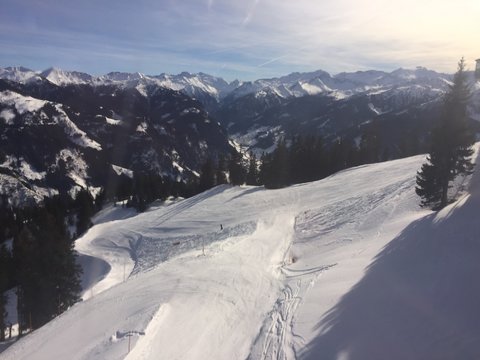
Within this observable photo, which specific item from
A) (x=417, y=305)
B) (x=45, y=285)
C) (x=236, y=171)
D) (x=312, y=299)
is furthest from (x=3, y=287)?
(x=236, y=171)

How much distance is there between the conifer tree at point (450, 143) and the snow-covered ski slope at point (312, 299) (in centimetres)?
193

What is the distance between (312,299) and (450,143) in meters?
17.6

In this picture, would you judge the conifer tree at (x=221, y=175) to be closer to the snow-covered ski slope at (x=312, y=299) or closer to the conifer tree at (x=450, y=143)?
the snow-covered ski slope at (x=312, y=299)

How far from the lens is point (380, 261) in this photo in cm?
2023

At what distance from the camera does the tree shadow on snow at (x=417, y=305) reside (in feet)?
41.1

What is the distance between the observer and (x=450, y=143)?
28.0m

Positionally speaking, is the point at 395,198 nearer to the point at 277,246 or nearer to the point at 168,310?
the point at 277,246

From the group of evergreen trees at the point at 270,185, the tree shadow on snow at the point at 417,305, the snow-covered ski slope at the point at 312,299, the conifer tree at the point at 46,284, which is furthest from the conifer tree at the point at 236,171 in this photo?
the tree shadow on snow at the point at 417,305

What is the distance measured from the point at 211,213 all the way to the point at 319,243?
24.6 meters

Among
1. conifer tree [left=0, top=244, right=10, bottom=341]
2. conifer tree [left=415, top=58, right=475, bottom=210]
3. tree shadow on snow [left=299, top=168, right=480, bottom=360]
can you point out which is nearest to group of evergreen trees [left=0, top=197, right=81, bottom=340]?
conifer tree [left=0, top=244, right=10, bottom=341]

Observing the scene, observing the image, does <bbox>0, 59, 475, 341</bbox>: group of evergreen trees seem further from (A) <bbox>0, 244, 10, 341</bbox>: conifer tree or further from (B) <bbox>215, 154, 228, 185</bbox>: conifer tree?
(B) <bbox>215, 154, 228, 185</bbox>: conifer tree

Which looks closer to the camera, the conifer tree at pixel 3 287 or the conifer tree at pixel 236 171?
the conifer tree at pixel 3 287

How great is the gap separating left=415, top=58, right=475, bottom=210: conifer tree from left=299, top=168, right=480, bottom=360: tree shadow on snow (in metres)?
8.52

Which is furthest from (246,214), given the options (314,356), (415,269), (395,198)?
(314,356)
